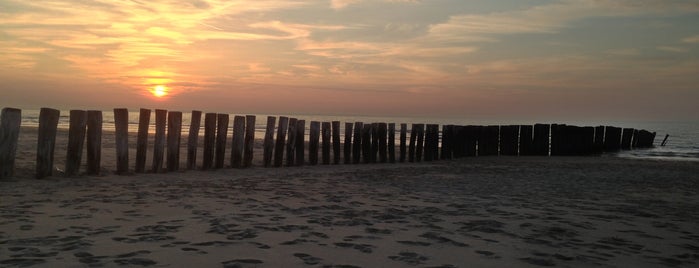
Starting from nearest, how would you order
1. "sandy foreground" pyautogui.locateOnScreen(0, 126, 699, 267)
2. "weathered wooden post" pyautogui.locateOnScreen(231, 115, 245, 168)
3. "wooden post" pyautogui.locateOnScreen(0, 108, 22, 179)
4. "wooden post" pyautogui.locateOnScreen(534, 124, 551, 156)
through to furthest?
"sandy foreground" pyautogui.locateOnScreen(0, 126, 699, 267) → "wooden post" pyautogui.locateOnScreen(0, 108, 22, 179) → "weathered wooden post" pyautogui.locateOnScreen(231, 115, 245, 168) → "wooden post" pyautogui.locateOnScreen(534, 124, 551, 156)

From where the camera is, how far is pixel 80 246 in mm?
3990

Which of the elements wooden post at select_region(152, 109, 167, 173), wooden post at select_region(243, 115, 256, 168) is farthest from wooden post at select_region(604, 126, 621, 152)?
wooden post at select_region(152, 109, 167, 173)

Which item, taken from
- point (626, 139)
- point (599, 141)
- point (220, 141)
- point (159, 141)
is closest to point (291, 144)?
point (220, 141)

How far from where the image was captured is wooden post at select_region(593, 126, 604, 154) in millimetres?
23877

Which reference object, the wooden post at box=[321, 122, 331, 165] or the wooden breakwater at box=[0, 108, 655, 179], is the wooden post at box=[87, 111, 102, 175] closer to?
the wooden breakwater at box=[0, 108, 655, 179]

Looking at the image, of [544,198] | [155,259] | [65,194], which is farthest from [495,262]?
[65,194]

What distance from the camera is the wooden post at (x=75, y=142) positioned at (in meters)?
9.09

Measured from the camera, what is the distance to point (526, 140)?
64.7 feet

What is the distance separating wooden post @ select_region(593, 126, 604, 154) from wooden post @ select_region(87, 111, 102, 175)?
2033cm

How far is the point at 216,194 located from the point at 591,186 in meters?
6.27

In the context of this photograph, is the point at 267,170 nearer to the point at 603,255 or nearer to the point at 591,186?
the point at 591,186

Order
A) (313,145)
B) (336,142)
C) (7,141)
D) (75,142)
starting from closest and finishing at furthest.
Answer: (7,141) → (75,142) → (313,145) → (336,142)

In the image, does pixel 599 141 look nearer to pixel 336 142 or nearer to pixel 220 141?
pixel 336 142

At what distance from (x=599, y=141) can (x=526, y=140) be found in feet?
20.7
